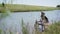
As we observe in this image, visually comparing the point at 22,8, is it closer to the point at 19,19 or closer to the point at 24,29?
the point at 19,19

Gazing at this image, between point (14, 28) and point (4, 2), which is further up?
point (4, 2)

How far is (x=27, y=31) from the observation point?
1.63m

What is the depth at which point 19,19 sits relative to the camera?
1594mm

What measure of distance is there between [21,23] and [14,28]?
0.10 metres

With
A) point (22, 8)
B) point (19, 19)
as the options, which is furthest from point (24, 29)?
point (22, 8)

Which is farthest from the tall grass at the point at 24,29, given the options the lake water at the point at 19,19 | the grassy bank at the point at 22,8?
the grassy bank at the point at 22,8

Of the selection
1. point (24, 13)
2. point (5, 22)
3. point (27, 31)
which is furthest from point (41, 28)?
point (5, 22)

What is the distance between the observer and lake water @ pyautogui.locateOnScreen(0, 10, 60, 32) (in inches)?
60.3

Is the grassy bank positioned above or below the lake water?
above

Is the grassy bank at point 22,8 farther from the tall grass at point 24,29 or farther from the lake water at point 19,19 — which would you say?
the tall grass at point 24,29

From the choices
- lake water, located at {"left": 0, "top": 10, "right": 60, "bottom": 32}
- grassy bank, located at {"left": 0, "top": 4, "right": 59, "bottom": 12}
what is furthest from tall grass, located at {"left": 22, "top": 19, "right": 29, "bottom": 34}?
grassy bank, located at {"left": 0, "top": 4, "right": 59, "bottom": 12}

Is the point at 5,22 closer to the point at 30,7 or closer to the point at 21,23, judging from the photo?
the point at 21,23

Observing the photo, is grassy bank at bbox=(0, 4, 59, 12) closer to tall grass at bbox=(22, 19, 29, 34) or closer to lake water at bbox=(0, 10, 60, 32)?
lake water at bbox=(0, 10, 60, 32)

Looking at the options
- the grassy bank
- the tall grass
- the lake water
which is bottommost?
the tall grass
